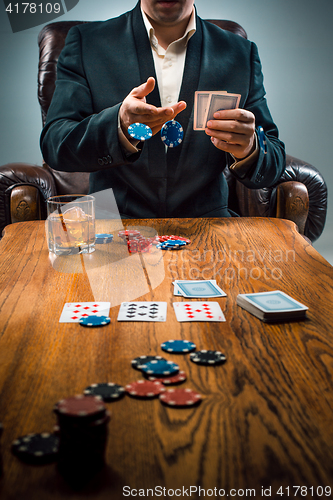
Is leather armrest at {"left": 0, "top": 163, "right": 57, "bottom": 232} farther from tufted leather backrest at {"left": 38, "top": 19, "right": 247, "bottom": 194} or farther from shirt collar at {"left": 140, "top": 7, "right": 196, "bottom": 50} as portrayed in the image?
shirt collar at {"left": 140, "top": 7, "right": 196, "bottom": 50}

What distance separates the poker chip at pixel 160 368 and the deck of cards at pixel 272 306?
0.24 metres

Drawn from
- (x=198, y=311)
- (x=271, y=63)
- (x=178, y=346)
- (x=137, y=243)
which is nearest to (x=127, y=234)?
(x=137, y=243)

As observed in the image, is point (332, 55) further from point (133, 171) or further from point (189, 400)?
point (189, 400)

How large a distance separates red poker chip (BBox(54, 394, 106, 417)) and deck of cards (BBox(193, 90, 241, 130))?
47.9 inches

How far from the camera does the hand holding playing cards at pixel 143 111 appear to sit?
4.26 feet

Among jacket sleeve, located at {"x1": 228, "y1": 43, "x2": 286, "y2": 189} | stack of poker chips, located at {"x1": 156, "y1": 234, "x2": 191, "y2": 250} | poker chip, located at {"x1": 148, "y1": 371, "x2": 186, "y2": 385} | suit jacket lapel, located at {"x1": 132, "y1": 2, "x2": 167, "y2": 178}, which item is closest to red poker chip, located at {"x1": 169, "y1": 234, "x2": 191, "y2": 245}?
stack of poker chips, located at {"x1": 156, "y1": 234, "x2": 191, "y2": 250}

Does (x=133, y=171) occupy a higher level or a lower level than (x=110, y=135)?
lower

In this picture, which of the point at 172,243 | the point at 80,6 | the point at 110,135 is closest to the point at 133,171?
the point at 110,135

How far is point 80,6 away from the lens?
3.27m

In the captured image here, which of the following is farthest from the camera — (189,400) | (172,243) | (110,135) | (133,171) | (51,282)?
(133,171)

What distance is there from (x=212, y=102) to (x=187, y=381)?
1109 mm

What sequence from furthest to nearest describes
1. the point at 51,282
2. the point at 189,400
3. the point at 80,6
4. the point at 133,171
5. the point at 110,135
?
1. the point at 80,6
2. the point at 133,171
3. the point at 110,135
4. the point at 51,282
5. the point at 189,400

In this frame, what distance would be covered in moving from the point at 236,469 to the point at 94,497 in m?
0.15

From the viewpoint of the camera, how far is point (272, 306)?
81 cm
